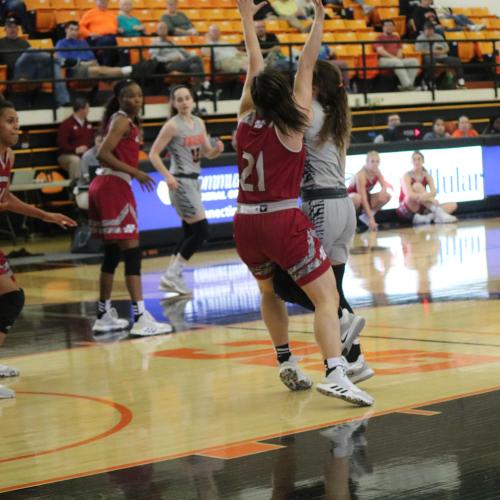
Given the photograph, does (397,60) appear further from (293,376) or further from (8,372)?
(293,376)

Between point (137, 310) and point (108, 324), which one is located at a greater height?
point (137, 310)

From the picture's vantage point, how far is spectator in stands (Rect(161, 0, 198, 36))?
21.9 m

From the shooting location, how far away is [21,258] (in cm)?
1650

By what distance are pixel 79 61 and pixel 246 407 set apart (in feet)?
45.5

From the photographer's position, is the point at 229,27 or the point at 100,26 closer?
the point at 100,26

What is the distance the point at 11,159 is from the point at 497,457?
13.3 ft

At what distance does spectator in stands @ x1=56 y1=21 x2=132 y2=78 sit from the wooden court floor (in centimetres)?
824

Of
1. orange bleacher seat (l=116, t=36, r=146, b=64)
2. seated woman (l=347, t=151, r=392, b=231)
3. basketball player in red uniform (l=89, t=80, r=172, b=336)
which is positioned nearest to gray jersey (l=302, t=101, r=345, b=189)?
basketball player in red uniform (l=89, t=80, r=172, b=336)

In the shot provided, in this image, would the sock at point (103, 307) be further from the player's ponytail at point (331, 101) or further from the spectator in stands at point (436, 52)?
the spectator in stands at point (436, 52)

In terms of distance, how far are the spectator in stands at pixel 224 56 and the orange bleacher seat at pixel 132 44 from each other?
1.19 metres

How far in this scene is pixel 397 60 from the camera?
78.2ft

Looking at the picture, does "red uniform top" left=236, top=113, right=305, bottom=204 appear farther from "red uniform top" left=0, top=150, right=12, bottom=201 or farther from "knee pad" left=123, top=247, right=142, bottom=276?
"knee pad" left=123, top=247, right=142, bottom=276

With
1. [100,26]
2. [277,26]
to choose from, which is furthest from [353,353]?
[277,26]

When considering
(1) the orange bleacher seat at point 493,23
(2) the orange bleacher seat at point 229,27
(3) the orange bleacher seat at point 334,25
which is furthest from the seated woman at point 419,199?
(1) the orange bleacher seat at point 493,23
